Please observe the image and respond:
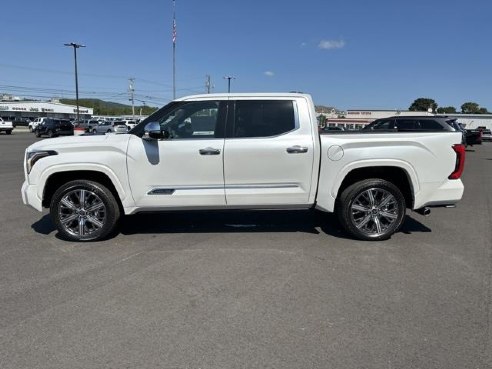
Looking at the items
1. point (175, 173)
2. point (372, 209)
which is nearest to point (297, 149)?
point (372, 209)

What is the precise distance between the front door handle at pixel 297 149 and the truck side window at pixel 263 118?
260 mm

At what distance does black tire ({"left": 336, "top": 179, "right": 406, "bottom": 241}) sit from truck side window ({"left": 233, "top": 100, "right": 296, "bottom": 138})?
1.23 meters

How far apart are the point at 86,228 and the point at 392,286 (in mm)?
3899

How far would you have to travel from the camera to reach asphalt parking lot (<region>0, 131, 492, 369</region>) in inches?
118

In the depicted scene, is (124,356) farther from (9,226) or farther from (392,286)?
(9,226)

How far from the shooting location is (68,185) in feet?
17.8

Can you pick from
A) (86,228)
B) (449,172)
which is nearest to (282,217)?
(449,172)

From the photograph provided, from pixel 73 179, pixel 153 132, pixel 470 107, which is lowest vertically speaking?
pixel 73 179

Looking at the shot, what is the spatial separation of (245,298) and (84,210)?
9.13 ft

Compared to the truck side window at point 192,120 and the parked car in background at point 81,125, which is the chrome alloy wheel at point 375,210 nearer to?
the truck side window at point 192,120

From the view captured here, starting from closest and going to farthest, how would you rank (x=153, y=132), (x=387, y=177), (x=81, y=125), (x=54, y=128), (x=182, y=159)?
(x=153, y=132) → (x=182, y=159) → (x=387, y=177) → (x=54, y=128) → (x=81, y=125)

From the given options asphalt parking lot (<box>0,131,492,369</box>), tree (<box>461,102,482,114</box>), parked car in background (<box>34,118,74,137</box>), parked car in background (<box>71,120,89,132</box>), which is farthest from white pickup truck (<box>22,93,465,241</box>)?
tree (<box>461,102,482,114</box>)

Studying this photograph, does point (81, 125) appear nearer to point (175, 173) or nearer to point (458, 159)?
point (175, 173)

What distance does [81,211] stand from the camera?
18.0ft
